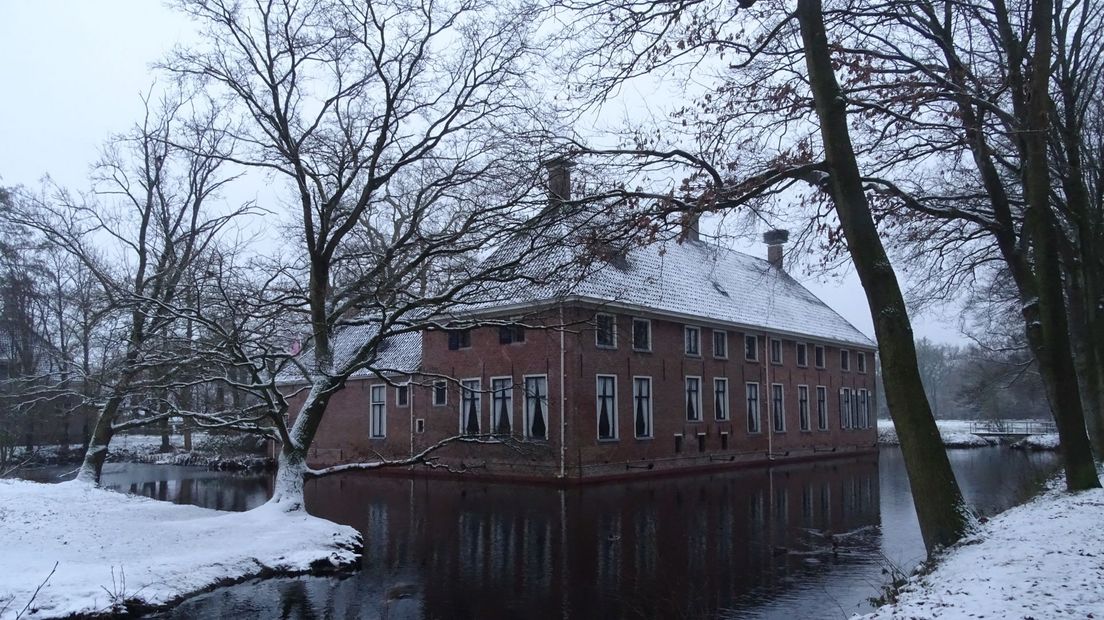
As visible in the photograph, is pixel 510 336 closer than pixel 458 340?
Yes

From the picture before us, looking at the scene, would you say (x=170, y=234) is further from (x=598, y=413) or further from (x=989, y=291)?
(x=989, y=291)

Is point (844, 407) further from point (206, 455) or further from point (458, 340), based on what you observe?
point (206, 455)

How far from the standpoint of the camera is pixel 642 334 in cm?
2445

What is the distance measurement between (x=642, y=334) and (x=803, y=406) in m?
11.4

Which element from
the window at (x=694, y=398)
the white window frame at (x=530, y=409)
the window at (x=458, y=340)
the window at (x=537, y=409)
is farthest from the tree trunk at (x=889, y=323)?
the window at (x=694, y=398)

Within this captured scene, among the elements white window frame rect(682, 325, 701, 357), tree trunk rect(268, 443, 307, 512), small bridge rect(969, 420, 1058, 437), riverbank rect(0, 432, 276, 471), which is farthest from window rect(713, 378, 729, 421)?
small bridge rect(969, 420, 1058, 437)

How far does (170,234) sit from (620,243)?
14.7m

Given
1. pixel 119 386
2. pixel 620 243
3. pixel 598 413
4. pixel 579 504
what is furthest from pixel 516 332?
pixel 620 243

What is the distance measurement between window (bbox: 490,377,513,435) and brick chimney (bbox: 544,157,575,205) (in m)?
15.1

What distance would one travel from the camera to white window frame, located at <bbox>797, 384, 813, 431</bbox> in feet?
105

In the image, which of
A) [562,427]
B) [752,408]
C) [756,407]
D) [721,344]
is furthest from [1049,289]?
[756,407]

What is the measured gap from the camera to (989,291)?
20.4 meters

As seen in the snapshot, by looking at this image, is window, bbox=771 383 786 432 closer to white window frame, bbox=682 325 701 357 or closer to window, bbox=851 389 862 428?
white window frame, bbox=682 325 701 357

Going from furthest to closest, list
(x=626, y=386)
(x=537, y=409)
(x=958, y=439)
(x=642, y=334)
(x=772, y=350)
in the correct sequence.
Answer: (x=958, y=439), (x=772, y=350), (x=642, y=334), (x=626, y=386), (x=537, y=409)
